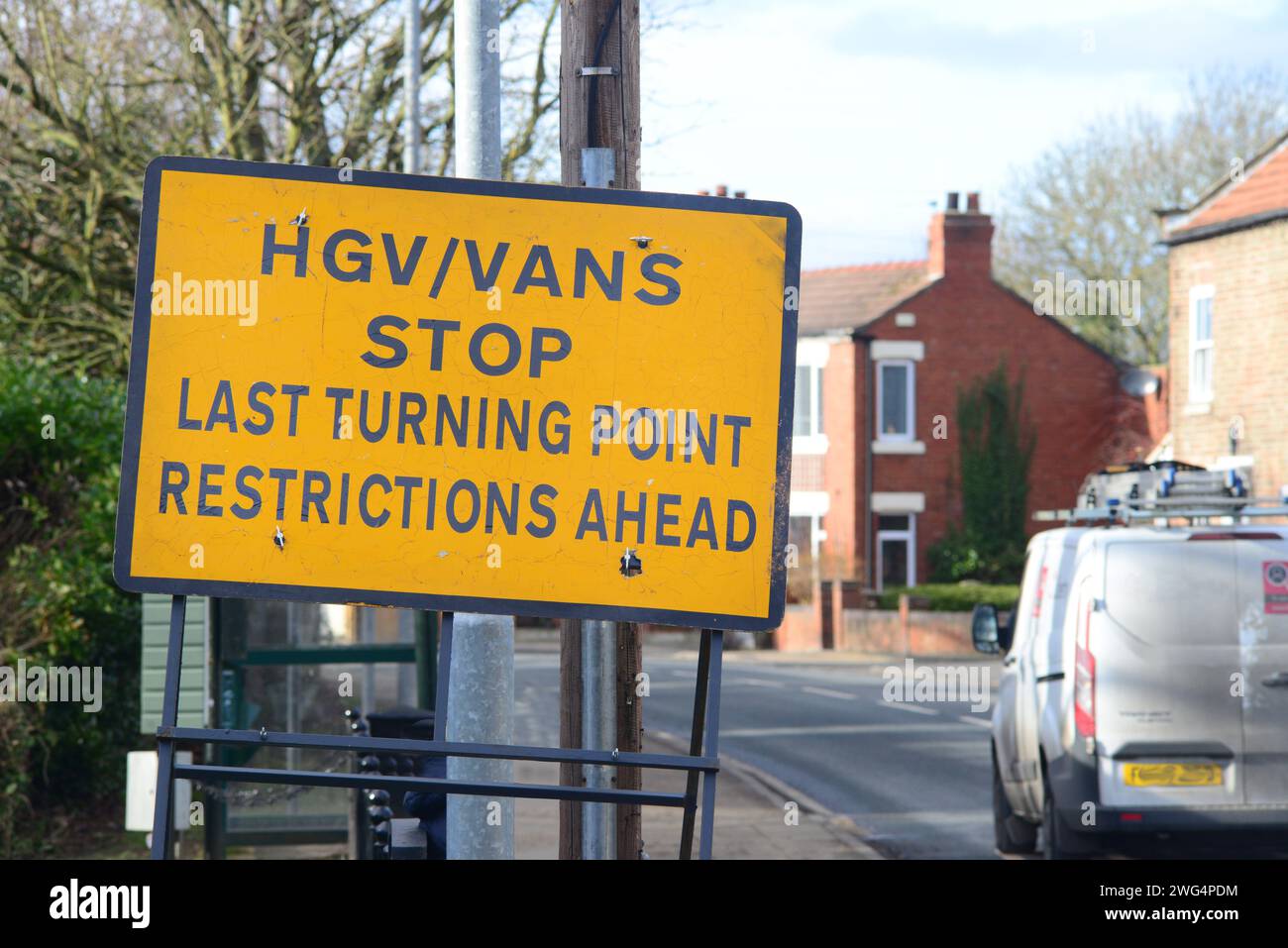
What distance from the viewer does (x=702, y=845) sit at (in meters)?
4.14

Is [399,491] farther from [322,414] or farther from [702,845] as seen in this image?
[702,845]

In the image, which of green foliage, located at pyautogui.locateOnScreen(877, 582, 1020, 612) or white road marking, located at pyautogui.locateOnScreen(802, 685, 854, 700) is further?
green foliage, located at pyautogui.locateOnScreen(877, 582, 1020, 612)

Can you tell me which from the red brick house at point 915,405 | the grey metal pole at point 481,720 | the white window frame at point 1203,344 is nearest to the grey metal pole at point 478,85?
the grey metal pole at point 481,720

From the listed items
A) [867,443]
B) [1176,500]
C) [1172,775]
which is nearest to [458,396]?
[1172,775]

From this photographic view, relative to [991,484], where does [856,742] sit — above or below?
below

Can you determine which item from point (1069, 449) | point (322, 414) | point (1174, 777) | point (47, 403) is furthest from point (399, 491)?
point (1069, 449)

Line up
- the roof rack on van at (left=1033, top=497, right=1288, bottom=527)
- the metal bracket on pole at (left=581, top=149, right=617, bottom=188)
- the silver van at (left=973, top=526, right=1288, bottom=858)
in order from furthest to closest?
the roof rack on van at (left=1033, top=497, right=1288, bottom=527)
the silver van at (left=973, top=526, right=1288, bottom=858)
the metal bracket on pole at (left=581, top=149, right=617, bottom=188)

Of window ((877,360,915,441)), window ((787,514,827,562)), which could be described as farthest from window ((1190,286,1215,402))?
window ((787,514,827,562))

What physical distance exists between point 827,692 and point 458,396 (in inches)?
810

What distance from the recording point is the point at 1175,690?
30.4 feet

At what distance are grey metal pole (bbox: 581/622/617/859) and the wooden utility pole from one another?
0.03 meters

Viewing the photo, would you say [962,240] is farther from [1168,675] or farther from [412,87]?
[1168,675]

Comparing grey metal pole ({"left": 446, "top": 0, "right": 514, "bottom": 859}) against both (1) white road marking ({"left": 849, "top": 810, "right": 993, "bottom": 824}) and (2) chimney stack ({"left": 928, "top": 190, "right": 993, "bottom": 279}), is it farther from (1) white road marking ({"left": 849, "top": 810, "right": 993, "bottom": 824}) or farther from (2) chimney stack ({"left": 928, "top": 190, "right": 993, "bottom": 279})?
(2) chimney stack ({"left": 928, "top": 190, "right": 993, "bottom": 279})

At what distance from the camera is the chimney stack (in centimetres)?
3869
